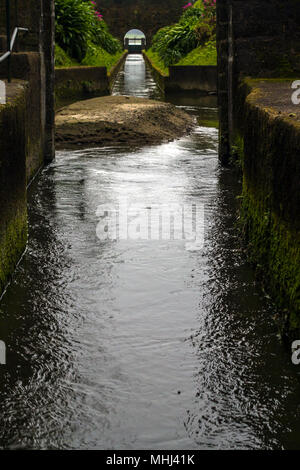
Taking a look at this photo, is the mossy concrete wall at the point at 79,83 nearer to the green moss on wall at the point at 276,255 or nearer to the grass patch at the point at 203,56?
the grass patch at the point at 203,56

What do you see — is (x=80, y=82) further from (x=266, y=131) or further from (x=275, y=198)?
(x=275, y=198)

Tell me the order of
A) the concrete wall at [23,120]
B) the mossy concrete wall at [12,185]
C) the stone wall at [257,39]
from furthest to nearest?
the stone wall at [257,39], the concrete wall at [23,120], the mossy concrete wall at [12,185]

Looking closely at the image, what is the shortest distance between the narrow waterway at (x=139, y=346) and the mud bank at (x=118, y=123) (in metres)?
4.13

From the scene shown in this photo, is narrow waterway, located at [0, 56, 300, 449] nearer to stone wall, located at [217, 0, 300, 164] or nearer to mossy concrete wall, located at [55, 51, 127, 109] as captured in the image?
stone wall, located at [217, 0, 300, 164]

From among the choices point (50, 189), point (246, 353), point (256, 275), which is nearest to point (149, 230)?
point (256, 275)

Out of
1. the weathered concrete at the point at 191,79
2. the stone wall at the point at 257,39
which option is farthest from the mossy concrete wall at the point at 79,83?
the stone wall at the point at 257,39

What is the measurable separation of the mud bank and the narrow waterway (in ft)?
13.6

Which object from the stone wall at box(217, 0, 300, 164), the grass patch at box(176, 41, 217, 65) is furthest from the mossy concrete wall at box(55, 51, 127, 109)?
the stone wall at box(217, 0, 300, 164)

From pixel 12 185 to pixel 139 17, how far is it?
5603 centimetres

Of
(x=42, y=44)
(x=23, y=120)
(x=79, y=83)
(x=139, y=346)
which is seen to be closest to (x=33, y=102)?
(x=42, y=44)

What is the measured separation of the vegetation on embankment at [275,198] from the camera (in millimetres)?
3736

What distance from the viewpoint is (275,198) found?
4.25 meters

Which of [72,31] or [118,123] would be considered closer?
[118,123]

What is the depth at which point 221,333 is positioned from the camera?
4.07 meters
